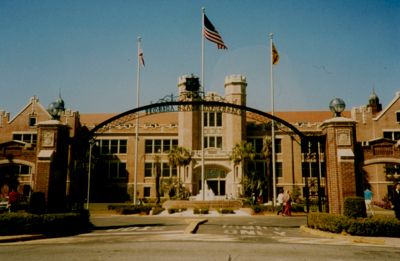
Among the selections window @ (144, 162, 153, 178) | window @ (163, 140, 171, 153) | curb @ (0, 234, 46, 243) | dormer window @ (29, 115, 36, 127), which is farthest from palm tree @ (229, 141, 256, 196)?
curb @ (0, 234, 46, 243)

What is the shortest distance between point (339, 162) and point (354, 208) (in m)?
2.04

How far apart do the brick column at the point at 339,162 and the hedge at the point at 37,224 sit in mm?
10835

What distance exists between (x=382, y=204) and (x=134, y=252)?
3539 centimetres

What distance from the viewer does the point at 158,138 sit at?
5012 centimetres

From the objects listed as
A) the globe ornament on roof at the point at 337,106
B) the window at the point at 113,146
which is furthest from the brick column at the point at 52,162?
the window at the point at 113,146

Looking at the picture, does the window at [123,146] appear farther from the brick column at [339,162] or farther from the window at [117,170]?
the brick column at [339,162]

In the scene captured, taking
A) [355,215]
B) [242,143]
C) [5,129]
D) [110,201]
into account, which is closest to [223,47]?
[355,215]

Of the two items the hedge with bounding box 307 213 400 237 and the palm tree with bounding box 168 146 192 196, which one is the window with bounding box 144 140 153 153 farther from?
the hedge with bounding box 307 213 400 237

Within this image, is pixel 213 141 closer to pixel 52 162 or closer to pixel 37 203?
pixel 52 162

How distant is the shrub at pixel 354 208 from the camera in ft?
46.9

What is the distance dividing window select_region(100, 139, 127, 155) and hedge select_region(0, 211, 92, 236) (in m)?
34.9

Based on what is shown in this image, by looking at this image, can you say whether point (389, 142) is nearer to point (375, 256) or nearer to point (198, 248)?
point (375, 256)

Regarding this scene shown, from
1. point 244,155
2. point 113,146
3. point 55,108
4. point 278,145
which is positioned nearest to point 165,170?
point 113,146

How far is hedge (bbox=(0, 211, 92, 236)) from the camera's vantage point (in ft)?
45.4
